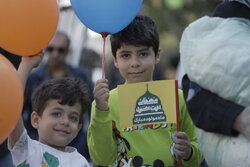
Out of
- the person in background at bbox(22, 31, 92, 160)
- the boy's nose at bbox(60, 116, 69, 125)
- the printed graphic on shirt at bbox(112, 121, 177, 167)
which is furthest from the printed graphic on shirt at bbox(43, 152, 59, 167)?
the person in background at bbox(22, 31, 92, 160)

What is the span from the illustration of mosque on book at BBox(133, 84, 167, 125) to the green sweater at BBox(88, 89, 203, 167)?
0.26 feet

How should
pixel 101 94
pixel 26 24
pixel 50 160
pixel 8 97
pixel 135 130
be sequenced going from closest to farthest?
pixel 8 97 → pixel 26 24 → pixel 101 94 → pixel 50 160 → pixel 135 130

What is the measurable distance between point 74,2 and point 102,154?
0.90 m

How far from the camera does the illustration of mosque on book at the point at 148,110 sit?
348 cm

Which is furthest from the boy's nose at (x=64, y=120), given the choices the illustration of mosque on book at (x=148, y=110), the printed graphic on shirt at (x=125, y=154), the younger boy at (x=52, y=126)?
the illustration of mosque on book at (x=148, y=110)

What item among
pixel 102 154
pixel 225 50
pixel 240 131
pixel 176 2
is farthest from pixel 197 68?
pixel 176 2

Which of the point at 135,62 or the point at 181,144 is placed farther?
the point at 135,62

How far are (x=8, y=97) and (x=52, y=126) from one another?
72 centimetres

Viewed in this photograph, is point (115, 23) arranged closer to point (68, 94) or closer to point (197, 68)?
point (68, 94)

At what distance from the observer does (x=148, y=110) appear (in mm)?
3480

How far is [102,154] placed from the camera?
3.44 meters

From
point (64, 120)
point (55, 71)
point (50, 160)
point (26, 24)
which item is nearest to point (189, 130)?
point (64, 120)

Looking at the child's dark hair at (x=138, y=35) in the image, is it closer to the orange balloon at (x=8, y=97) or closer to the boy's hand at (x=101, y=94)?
the boy's hand at (x=101, y=94)

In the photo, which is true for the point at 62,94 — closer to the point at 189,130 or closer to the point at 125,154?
the point at 125,154
